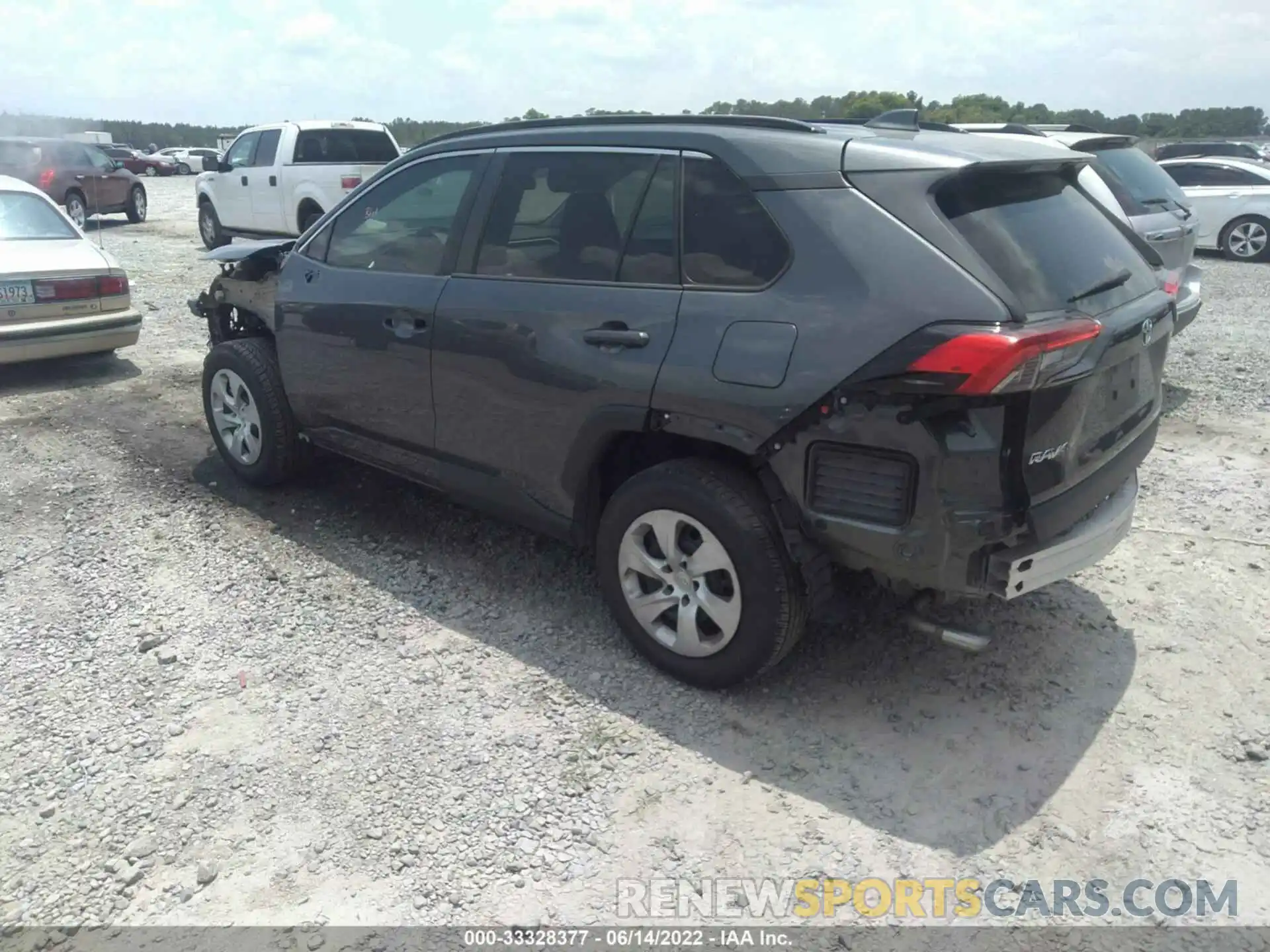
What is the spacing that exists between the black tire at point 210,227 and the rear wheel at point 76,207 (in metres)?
3.05

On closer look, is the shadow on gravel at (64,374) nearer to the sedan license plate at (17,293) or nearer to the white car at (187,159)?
the sedan license plate at (17,293)

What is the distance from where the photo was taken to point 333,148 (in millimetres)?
14398

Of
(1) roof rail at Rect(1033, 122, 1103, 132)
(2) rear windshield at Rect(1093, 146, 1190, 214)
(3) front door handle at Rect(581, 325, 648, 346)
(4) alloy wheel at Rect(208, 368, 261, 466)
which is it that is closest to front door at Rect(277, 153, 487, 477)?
(4) alloy wheel at Rect(208, 368, 261, 466)

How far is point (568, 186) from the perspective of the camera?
12.5 feet

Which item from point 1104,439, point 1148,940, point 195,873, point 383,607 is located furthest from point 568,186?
point 1148,940

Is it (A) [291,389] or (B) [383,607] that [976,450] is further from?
(A) [291,389]

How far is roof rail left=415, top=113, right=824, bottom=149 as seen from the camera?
11.3 ft

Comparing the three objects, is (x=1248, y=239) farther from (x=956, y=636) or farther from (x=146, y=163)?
(x=146, y=163)

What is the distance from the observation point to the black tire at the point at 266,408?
511 cm

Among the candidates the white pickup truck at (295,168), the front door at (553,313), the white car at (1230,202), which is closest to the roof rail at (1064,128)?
the front door at (553,313)

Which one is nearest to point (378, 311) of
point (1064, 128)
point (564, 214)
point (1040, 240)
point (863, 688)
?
point (564, 214)

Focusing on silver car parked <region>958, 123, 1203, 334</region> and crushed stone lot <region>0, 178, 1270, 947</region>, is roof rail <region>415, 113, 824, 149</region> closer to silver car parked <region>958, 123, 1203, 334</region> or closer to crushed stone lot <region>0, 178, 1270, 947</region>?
crushed stone lot <region>0, 178, 1270, 947</region>

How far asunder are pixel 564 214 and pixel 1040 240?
1.70 metres

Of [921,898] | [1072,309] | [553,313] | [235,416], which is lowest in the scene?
[921,898]
